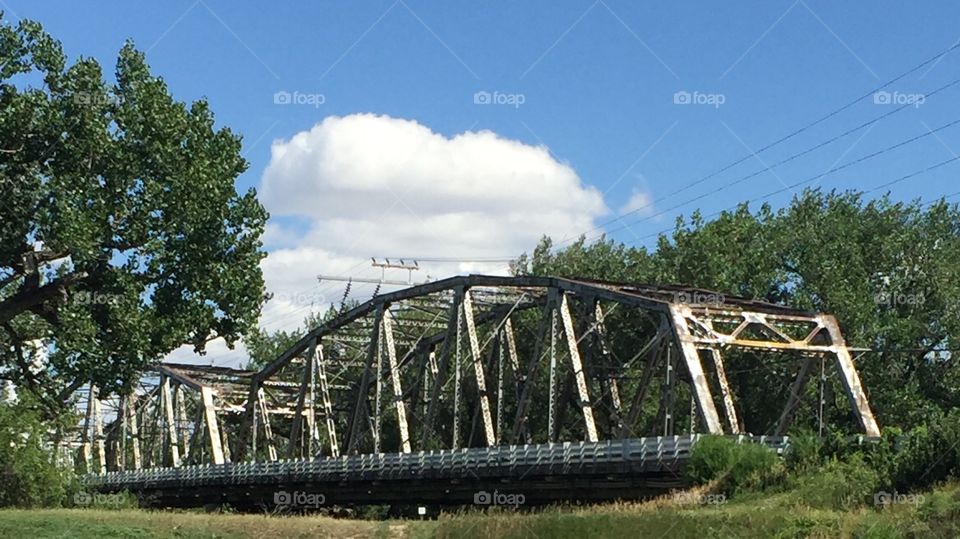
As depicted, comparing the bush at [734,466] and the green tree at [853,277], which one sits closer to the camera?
the bush at [734,466]

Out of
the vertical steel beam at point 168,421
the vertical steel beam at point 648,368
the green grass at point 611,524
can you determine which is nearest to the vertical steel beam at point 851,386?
the vertical steel beam at point 648,368

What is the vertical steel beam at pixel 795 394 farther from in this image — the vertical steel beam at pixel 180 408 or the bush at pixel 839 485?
the vertical steel beam at pixel 180 408

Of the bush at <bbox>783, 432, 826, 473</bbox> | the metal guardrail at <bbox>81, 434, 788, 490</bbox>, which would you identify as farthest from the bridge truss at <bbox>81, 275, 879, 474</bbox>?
the bush at <bbox>783, 432, 826, 473</bbox>

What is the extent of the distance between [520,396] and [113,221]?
838 inches

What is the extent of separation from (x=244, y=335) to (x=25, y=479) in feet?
52.0

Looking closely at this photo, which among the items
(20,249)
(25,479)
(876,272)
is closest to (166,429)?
(25,479)

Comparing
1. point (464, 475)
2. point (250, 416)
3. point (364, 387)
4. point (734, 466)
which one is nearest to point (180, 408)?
point (250, 416)

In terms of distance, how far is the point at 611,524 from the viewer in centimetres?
3216

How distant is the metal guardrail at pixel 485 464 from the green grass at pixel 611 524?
439 centimetres

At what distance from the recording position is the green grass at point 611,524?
28312 millimetres

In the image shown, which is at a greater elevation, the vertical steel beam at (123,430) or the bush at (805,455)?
the vertical steel beam at (123,430)

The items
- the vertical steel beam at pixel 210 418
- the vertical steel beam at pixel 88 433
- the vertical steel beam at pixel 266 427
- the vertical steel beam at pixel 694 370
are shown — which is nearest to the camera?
the vertical steel beam at pixel 694 370

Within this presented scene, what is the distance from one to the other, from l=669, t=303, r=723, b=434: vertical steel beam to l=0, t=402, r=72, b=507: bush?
27.2 metres

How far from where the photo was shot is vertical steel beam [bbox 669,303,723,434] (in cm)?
4239
